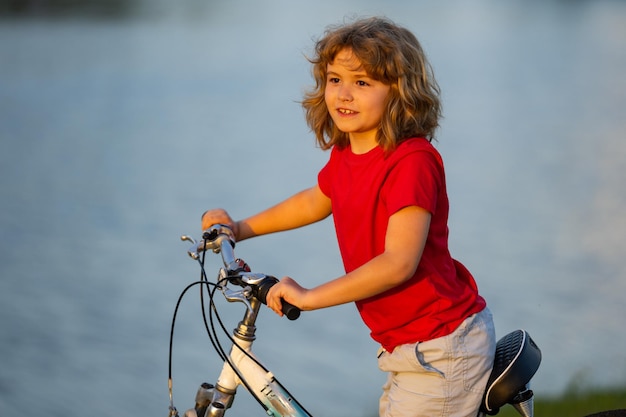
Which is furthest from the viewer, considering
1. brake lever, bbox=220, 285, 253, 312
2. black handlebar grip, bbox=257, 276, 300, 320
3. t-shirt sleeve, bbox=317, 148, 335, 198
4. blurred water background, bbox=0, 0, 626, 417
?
blurred water background, bbox=0, 0, 626, 417

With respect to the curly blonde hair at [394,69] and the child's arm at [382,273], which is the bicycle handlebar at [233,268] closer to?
the child's arm at [382,273]

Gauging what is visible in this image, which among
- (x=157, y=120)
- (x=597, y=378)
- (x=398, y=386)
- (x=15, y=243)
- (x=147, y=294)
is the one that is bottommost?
(x=398, y=386)

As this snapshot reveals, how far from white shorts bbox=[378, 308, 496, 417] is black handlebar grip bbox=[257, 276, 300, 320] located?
1.33 ft

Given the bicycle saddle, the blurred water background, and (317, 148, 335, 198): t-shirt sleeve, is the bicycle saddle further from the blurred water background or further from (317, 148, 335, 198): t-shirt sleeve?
the blurred water background

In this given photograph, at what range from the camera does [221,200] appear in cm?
920

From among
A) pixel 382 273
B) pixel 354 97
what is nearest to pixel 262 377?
pixel 382 273

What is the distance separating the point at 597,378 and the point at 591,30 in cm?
2111

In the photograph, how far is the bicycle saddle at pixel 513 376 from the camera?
2.90m

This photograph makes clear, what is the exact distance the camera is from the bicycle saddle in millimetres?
2904

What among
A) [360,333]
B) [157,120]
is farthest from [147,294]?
[157,120]

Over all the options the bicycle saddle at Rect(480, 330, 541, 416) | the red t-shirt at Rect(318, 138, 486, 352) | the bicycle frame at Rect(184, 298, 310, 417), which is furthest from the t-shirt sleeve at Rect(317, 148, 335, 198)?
the bicycle saddle at Rect(480, 330, 541, 416)

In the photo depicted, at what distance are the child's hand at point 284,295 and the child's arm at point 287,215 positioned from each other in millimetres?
551

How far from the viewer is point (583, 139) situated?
13.3 m

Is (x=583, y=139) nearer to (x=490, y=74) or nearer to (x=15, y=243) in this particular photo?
(x=490, y=74)
